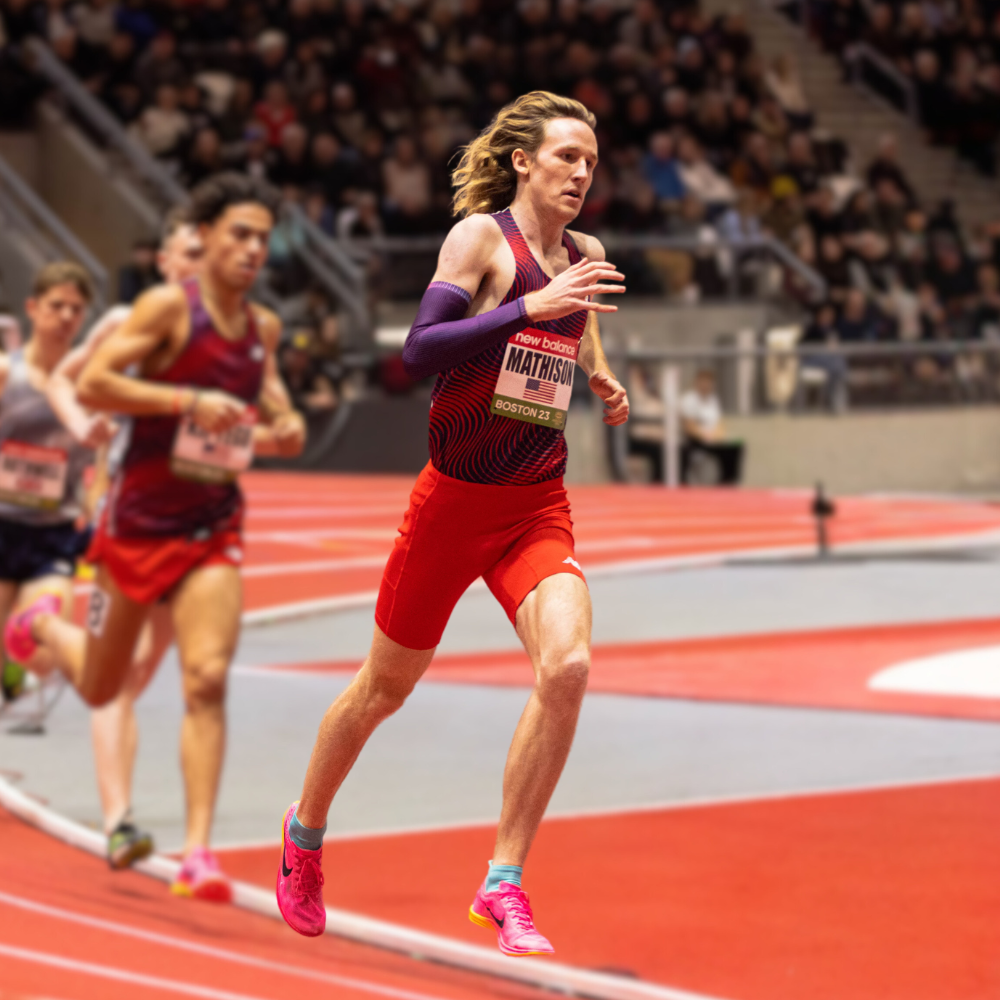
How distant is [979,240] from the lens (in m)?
23.2

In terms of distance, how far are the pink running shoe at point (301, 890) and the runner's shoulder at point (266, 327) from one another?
2435mm

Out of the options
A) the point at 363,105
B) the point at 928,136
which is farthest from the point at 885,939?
the point at 928,136

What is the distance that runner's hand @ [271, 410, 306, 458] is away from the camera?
650 cm

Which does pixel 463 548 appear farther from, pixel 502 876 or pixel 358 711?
pixel 502 876

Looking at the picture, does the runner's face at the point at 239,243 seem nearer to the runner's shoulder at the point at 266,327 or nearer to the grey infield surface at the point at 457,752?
the runner's shoulder at the point at 266,327

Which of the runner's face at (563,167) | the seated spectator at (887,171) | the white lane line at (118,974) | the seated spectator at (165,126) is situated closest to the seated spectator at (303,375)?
the seated spectator at (165,126)

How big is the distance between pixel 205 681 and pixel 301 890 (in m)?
2.01

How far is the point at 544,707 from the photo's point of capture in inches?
157

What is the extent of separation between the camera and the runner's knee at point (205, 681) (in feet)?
20.5

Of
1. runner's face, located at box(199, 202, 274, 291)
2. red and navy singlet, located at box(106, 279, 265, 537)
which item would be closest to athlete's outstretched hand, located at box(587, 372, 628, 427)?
runner's face, located at box(199, 202, 274, 291)

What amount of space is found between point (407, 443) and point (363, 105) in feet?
16.2

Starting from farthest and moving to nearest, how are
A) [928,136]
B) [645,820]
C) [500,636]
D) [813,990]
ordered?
1. [928,136]
2. [500,636]
3. [645,820]
4. [813,990]

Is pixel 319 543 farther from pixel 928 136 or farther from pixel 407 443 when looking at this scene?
pixel 928 136

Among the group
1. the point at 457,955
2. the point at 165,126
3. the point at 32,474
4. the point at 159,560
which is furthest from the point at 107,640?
the point at 165,126
